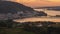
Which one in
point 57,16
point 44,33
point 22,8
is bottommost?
point 44,33

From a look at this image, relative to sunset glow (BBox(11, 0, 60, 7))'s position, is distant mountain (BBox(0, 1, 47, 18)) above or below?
below

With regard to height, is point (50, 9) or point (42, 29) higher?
point (50, 9)

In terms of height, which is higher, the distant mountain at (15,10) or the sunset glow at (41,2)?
the sunset glow at (41,2)

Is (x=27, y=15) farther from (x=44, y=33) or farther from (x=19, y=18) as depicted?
(x=44, y=33)

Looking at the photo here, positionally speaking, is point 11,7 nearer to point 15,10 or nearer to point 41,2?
point 15,10

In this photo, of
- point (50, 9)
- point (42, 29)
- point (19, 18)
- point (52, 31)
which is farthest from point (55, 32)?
point (19, 18)

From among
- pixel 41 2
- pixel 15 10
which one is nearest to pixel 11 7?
pixel 15 10

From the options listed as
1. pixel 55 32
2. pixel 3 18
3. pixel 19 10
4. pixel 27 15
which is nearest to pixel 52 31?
pixel 55 32

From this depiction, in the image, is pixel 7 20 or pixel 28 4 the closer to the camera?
pixel 7 20
